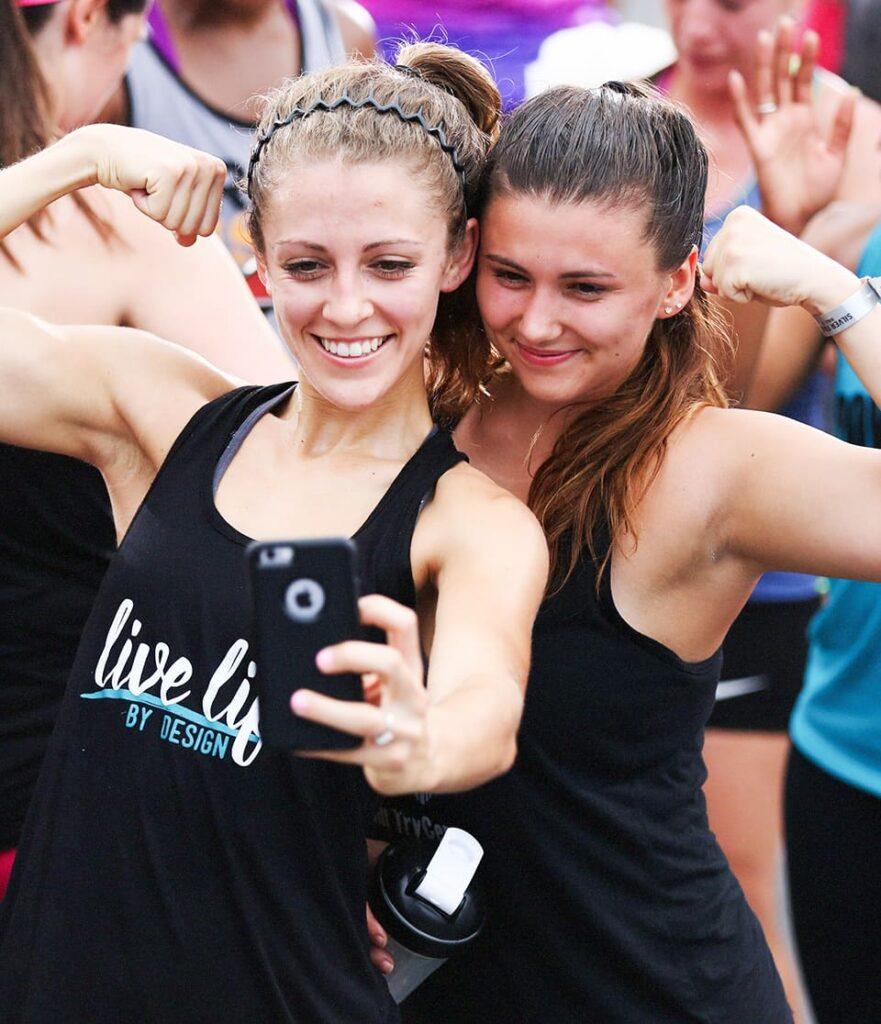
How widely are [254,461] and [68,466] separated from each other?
0.51 m

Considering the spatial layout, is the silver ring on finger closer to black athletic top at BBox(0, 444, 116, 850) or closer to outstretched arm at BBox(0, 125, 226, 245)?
outstretched arm at BBox(0, 125, 226, 245)

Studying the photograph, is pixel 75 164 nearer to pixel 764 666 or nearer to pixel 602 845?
pixel 602 845

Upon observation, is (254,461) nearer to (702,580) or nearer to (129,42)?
(702,580)

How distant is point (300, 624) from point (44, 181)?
92 cm

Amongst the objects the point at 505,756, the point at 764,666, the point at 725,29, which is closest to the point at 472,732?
the point at 505,756

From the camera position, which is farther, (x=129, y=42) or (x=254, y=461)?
(x=129, y=42)

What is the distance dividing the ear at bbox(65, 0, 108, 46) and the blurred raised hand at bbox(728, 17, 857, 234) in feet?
3.78

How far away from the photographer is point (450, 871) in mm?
1896

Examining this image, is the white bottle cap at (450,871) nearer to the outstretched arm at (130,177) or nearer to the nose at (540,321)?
the nose at (540,321)

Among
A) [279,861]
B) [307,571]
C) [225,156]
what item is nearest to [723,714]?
[225,156]

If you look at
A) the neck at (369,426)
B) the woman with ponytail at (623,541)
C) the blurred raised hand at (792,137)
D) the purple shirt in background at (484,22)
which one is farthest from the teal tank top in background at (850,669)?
the purple shirt in background at (484,22)

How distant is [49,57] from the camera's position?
100 inches

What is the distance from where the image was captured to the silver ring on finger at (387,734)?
4.32 feet

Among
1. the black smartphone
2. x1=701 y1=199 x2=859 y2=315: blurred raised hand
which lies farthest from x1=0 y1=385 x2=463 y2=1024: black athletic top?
x1=701 y1=199 x2=859 y2=315: blurred raised hand
